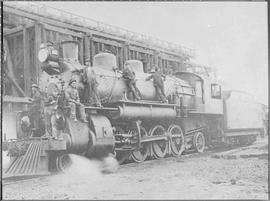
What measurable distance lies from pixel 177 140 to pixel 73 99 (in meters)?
4.15

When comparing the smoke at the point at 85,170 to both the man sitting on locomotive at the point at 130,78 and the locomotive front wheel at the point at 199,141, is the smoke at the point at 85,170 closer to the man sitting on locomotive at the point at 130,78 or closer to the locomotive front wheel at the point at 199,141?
the man sitting on locomotive at the point at 130,78

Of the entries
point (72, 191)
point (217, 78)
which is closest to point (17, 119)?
point (72, 191)

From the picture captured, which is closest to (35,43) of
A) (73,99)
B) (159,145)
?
(73,99)

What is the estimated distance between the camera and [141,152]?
959 cm

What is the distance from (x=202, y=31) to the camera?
26.4 ft

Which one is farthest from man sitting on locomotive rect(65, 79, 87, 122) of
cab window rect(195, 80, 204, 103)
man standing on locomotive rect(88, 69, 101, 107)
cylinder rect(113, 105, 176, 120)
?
cab window rect(195, 80, 204, 103)

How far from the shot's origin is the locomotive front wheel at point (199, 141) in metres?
11.3

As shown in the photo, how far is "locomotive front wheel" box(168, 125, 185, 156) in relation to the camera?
1027 cm

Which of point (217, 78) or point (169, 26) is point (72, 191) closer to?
point (169, 26)

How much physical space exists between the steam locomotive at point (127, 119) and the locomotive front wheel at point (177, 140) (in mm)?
25

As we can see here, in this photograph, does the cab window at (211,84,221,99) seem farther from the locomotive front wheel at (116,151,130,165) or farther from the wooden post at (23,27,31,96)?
the wooden post at (23,27,31,96)

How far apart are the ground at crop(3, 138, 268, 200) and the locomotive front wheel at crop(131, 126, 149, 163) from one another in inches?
35.4

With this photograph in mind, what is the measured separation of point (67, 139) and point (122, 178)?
1.37m

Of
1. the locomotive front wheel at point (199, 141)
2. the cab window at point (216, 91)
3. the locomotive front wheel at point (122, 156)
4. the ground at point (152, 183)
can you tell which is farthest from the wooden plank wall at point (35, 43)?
the cab window at point (216, 91)
